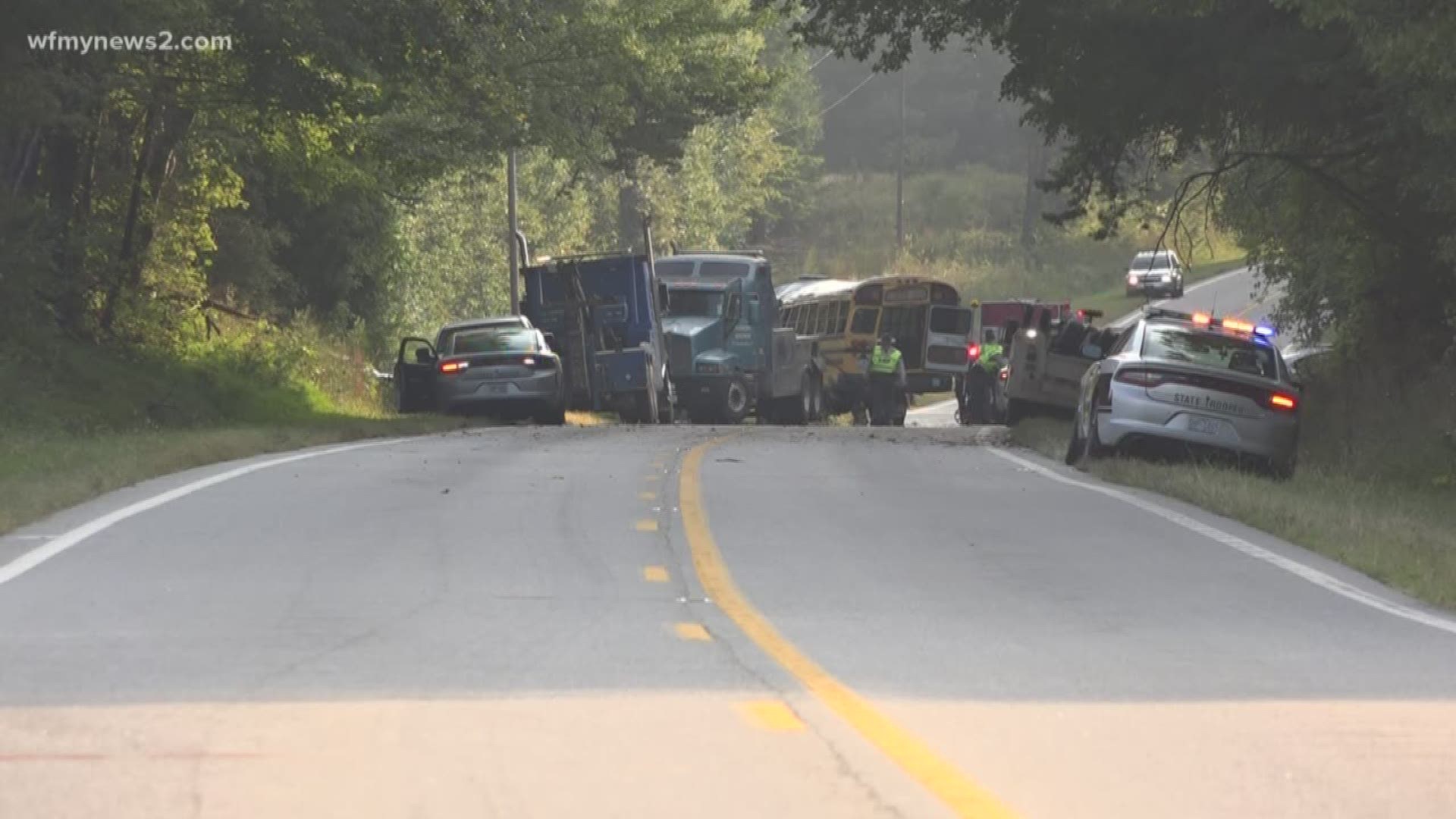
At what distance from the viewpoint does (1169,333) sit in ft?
70.3

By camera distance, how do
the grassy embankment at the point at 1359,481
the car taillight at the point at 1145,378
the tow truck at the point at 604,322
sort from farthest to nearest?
the tow truck at the point at 604,322
the car taillight at the point at 1145,378
the grassy embankment at the point at 1359,481

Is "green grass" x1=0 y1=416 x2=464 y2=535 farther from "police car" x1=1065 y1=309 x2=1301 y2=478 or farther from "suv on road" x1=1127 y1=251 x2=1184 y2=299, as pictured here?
"suv on road" x1=1127 y1=251 x2=1184 y2=299

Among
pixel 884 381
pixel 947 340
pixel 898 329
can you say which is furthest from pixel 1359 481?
pixel 947 340

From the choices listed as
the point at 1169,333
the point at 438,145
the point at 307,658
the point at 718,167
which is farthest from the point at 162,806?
the point at 718,167

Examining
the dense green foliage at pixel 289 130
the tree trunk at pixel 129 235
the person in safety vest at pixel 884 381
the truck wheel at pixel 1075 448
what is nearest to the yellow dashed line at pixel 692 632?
the truck wheel at pixel 1075 448

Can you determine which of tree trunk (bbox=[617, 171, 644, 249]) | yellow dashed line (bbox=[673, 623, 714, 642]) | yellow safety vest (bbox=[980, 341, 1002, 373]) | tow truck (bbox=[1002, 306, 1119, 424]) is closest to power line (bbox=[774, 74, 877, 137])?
tree trunk (bbox=[617, 171, 644, 249])

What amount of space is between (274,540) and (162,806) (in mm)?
7290

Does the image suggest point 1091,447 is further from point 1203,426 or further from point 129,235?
point 129,235

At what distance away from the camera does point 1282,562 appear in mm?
13703

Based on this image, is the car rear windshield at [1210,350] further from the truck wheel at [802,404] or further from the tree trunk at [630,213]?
the tree trunk at [630,213]

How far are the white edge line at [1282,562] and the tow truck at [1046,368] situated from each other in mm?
10547

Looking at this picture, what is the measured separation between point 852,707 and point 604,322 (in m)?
28.7

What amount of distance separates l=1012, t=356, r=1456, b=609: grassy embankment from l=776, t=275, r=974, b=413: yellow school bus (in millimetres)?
15950

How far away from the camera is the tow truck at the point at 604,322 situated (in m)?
36.7
